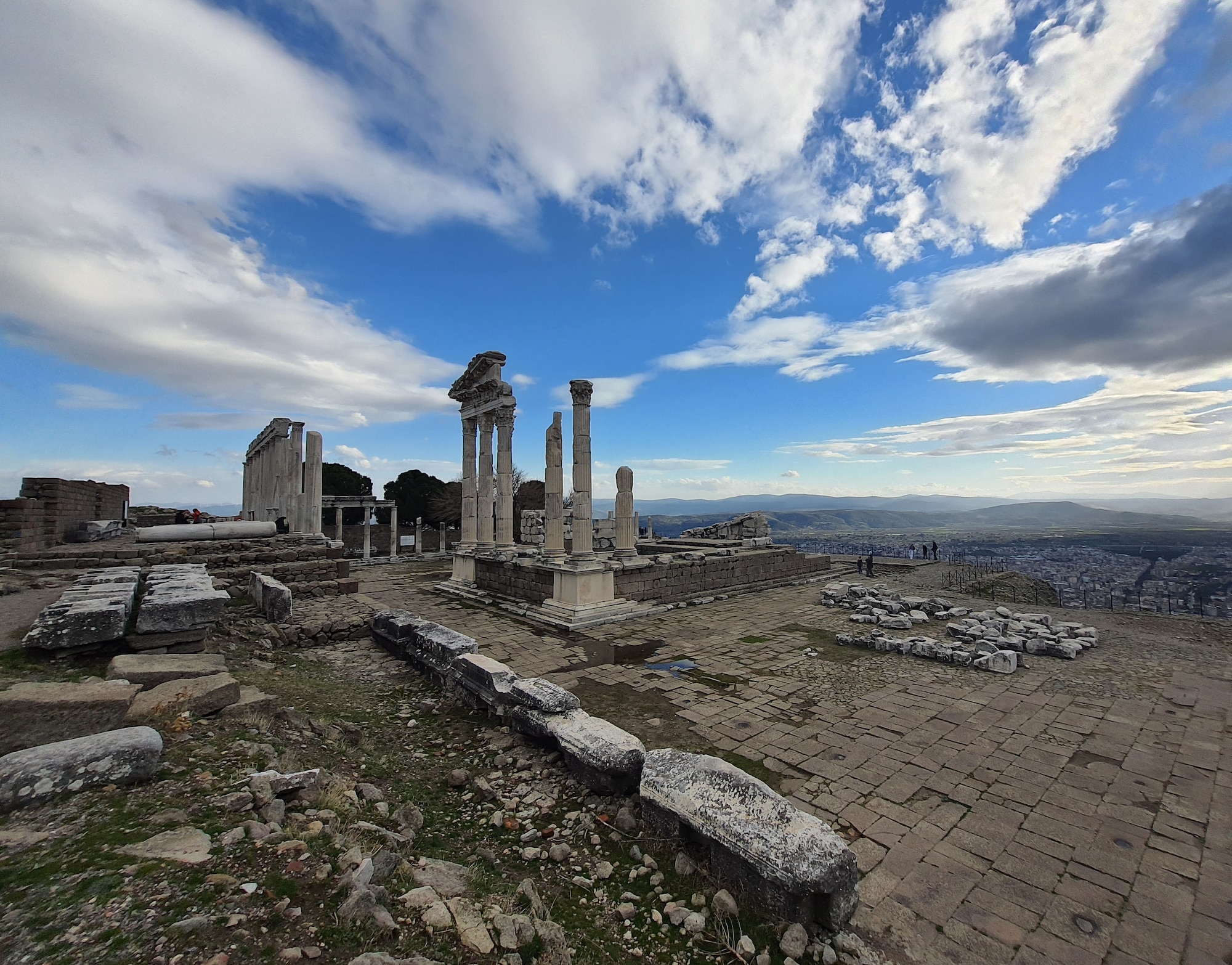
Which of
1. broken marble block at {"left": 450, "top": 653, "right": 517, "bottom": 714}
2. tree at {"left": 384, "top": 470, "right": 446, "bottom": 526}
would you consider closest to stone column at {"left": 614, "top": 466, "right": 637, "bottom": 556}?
broken marble block at {"left": 450, "top": 653, "right": 517, "bottom": 714}

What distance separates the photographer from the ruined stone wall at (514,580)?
12.5 m

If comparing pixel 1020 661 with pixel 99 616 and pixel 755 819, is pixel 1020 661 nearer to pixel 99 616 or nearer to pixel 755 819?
pixel 755 819

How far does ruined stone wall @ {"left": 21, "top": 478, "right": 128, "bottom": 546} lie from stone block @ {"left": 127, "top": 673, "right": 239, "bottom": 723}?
39.7 ft

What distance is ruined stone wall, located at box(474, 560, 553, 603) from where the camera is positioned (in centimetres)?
1251

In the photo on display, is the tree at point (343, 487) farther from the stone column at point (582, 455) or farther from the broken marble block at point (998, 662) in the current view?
the broken marble block at point (998, 662)

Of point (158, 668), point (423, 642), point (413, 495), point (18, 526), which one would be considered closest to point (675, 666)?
point (423, 642)

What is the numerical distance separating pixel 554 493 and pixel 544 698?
8.13m

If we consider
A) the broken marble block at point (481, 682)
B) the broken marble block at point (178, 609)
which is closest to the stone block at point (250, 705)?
the broken marble block at point (178, 609)

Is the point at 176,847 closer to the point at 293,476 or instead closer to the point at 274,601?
the point at 274,601

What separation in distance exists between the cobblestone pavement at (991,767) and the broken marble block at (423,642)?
1318 millimetres

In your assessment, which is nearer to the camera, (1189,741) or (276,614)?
(1189,741)

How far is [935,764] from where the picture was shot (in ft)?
16.0

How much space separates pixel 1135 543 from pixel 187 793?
48741 millimetres

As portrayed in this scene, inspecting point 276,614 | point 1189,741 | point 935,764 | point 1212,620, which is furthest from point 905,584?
point 276,614
